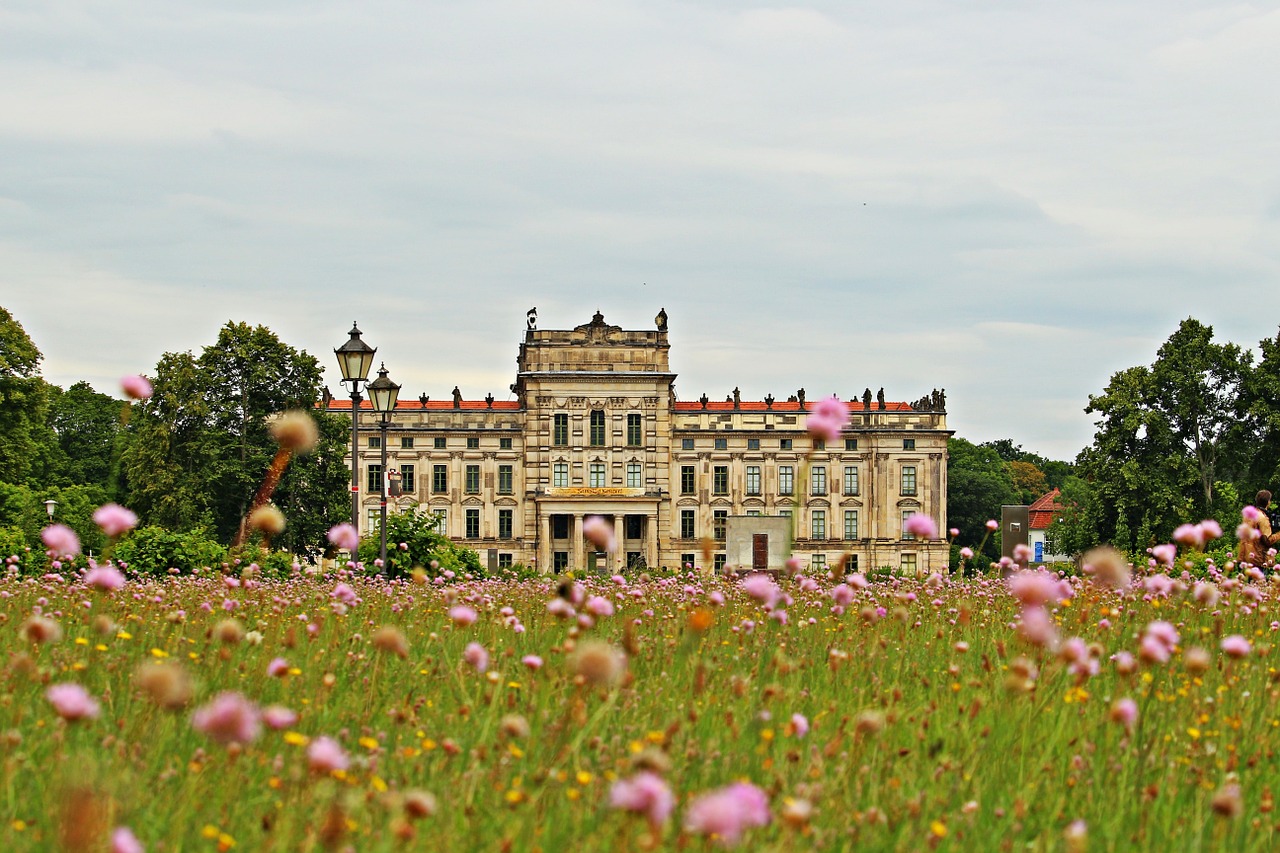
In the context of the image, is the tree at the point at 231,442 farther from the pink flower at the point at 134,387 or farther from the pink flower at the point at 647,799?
the pink flower at the point at 647,799

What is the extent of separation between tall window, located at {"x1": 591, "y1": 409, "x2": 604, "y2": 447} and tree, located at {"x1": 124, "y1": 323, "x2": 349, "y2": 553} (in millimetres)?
22395

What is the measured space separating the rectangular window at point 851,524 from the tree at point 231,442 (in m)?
30.6

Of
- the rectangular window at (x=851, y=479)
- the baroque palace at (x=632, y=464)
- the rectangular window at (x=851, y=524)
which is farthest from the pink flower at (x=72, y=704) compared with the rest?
the rectangular window at (x=851, y=479)

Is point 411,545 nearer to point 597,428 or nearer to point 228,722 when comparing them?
point 228,722

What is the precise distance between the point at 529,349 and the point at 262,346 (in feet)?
75.7

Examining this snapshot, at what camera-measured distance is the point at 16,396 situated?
4244 centimetres

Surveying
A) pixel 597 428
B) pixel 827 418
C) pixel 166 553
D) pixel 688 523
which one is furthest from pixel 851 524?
pixel 827 418

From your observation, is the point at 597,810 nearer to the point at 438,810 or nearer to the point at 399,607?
the point at 438,810

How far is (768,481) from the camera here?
68562 mm

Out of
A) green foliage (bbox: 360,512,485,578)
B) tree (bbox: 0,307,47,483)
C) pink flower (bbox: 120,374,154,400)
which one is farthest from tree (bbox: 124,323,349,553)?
pink flower (bbox: 120,374,154,400)

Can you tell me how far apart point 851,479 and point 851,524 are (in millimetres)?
2286

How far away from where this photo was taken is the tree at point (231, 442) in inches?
1690

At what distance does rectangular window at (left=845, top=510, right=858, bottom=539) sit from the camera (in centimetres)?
6812

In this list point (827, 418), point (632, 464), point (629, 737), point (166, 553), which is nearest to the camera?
point (827, 418)
